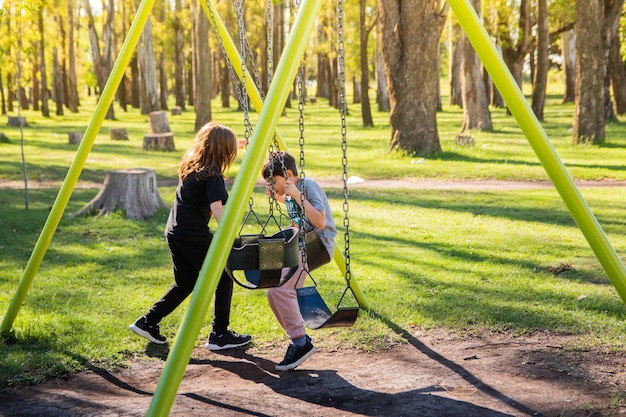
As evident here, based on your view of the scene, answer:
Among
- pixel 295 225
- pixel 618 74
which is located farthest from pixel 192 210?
pixel 618 74

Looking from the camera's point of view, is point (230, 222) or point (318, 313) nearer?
point (230, 222)

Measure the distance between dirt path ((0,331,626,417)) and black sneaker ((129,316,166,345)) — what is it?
10cm

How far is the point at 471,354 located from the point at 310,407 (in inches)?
51.6

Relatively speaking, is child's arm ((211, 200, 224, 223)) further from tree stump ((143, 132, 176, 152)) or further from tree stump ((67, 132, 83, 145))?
tree stump ((67, 132, 83, 145))

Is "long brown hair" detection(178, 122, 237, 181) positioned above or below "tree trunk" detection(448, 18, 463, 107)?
below

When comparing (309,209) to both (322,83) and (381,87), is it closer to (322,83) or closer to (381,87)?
(381,87)

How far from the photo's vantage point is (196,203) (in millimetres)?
4863

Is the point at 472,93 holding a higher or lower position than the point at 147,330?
higher

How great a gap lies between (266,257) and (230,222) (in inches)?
34.9

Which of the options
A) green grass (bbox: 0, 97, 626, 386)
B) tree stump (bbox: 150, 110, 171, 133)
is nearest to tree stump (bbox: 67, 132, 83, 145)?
tree stump (bbox: 150, 110, 171, 133)

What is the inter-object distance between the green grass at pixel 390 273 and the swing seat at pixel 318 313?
663mm

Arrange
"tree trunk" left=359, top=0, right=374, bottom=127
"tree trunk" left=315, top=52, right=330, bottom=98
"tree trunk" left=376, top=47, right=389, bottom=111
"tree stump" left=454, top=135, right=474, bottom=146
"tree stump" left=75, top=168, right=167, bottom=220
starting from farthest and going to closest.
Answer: "tree trunk" left=315, top=52, right=330, bottom=98
"tree trunk" left=376, top=47, right=389, bottom=111
"tree trunk" left=359, top=0, right=374, bottom=127
"tree stump" left=454, top=135, right=474, bottom=146
"tree stump" left=75, top=168, right=167, bottom=220

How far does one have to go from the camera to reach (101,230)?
9.36m

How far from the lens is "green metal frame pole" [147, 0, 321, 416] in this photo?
123 inches
